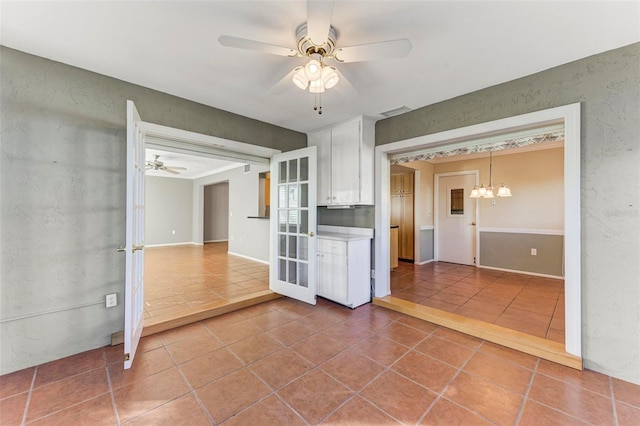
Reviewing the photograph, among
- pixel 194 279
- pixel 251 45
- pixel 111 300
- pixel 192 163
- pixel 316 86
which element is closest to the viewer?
pixel 251 45

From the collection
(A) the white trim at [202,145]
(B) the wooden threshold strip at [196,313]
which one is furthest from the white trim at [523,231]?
(A) the white trim at [202,145]

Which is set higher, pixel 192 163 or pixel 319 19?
pixel 192 163

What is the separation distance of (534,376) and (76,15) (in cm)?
406

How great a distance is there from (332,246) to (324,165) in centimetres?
126

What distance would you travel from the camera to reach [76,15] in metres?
1.64

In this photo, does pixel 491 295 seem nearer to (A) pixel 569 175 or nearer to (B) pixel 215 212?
(A) pixel 569 175

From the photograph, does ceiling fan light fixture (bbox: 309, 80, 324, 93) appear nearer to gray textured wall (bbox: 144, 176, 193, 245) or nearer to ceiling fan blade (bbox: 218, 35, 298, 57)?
ceiling fan blade (bbox: 218, 35, 298, 57)

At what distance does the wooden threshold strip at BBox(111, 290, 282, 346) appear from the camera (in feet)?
8.34

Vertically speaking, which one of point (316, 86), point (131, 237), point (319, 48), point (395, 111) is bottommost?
point (131, 237)

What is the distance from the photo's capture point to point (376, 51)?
5.08ft

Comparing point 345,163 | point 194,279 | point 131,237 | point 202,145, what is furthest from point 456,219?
point 131,237

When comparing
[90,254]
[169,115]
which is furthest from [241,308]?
[169,115]

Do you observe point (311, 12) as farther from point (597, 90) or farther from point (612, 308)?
point (612, 308)

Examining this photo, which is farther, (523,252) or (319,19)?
(523,252)
